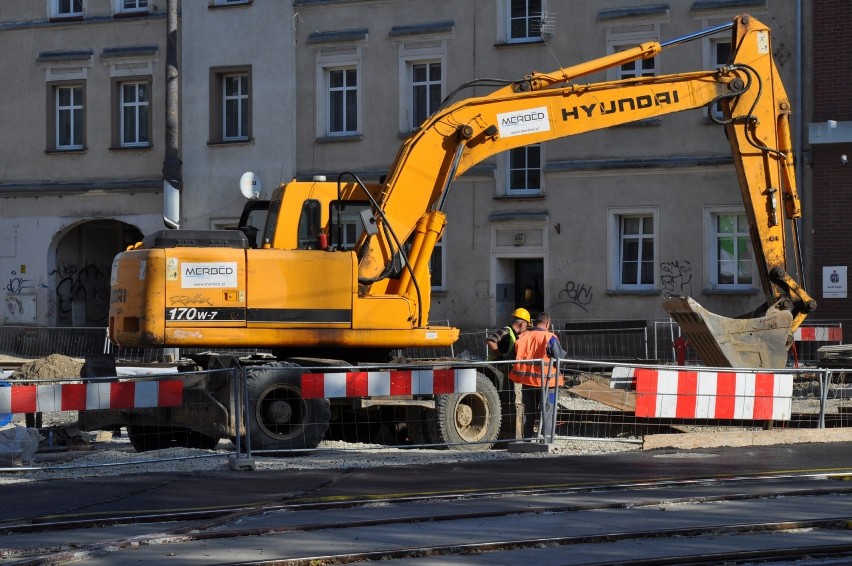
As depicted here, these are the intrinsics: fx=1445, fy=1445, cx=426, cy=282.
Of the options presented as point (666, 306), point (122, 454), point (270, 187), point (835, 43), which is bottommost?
point (122, 454)

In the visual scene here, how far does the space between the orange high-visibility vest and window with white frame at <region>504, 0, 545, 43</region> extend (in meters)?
15.5

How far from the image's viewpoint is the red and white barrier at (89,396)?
46.1 ft

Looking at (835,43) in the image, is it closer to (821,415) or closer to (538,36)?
(538,36)

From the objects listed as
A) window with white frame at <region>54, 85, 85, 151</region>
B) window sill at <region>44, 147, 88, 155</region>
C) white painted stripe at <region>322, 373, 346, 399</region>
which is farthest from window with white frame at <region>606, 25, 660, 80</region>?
white painted stripe at <region>322, 373, 346, 399</region>

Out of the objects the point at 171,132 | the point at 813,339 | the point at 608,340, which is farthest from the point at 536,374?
the point at 171,132

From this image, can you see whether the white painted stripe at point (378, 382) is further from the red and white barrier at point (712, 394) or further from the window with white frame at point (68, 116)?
the window with white frame at point (68, 116)

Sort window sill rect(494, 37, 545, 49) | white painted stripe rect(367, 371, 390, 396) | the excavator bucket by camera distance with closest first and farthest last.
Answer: white painted stripe rect(367, 371, 390, 396), the excavator bucket, window sill rect(494, 37, 545, 49)

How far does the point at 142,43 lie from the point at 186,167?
3163mm

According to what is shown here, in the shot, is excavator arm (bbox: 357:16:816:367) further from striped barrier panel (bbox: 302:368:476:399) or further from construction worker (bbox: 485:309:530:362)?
construction worker (bbox: 485:309:530:362)

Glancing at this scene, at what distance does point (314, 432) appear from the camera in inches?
616

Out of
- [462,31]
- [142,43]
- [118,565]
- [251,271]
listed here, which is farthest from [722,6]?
[118,565]

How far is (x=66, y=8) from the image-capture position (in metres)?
35.1

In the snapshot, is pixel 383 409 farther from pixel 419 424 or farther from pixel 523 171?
pixel 523 171

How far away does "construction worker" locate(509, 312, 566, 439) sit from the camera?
15.8 m
